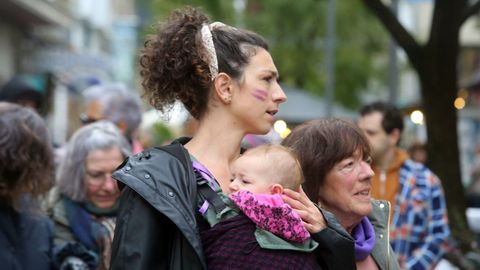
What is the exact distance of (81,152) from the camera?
5871mm

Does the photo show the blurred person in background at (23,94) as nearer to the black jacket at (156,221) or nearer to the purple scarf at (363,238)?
the purple scarf at (363,238)

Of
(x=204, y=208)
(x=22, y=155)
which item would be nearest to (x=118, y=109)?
(x=22, y=155)

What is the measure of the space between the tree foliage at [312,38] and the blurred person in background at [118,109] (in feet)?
52.7

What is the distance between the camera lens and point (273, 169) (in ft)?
11.2

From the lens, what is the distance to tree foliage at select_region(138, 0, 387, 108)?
86.6 ft

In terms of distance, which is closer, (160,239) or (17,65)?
(160,239)

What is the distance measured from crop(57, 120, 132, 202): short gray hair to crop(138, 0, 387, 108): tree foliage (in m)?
17.8

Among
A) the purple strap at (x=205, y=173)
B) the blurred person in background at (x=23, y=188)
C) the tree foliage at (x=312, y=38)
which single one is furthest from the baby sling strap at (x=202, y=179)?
the tree foliage at (x=312, y=38)

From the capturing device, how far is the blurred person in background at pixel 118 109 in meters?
7.62

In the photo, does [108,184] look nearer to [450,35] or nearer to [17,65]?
[450,35]

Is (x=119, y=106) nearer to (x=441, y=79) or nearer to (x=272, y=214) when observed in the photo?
(x=441, y=79)

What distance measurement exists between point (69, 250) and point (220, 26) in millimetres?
1898

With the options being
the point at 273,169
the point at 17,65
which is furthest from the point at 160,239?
the point at 17,65

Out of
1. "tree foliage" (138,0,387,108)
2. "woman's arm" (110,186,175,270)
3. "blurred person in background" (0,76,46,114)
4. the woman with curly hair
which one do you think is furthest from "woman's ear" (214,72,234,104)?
"tree foliage" (138,0,387,108)
